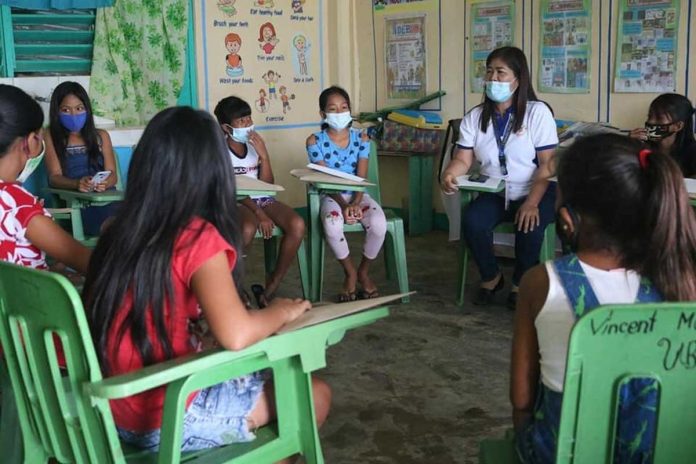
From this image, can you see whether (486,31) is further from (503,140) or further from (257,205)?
(257,205)

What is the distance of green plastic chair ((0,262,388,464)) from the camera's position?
1359 millimetres

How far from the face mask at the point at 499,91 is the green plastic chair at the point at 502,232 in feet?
1.49

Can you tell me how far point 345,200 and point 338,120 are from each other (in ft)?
1.32

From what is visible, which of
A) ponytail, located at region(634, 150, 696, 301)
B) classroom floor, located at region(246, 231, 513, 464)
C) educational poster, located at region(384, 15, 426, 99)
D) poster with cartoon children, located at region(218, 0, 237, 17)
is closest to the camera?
ponytail, located at region(634, 150, 696, 301)

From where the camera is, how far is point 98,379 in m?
1.36

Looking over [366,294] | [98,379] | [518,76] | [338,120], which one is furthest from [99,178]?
[98,379]

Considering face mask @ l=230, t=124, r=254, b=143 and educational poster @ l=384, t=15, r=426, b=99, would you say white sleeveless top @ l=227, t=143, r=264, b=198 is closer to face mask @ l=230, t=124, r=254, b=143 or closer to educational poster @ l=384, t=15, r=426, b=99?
face mask @ l=230, t=124, r=254, b=143

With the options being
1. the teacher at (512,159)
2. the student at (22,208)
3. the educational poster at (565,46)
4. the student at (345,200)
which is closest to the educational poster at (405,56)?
the educational poster at (565,46)

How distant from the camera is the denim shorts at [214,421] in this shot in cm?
156

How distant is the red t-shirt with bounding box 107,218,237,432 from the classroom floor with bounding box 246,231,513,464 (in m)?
0.91

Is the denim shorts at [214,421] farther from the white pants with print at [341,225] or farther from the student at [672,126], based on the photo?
the student at [672,126]

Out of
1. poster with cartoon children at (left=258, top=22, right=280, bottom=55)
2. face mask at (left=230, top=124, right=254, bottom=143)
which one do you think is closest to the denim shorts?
face mask at (left=230, top=124, right=254, bottom=143)

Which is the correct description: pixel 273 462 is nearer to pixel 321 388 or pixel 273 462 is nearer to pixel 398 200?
pixel 321 388

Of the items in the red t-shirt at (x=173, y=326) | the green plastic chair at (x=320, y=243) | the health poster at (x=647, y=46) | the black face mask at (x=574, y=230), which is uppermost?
the health poster at (x=647, y=46)
